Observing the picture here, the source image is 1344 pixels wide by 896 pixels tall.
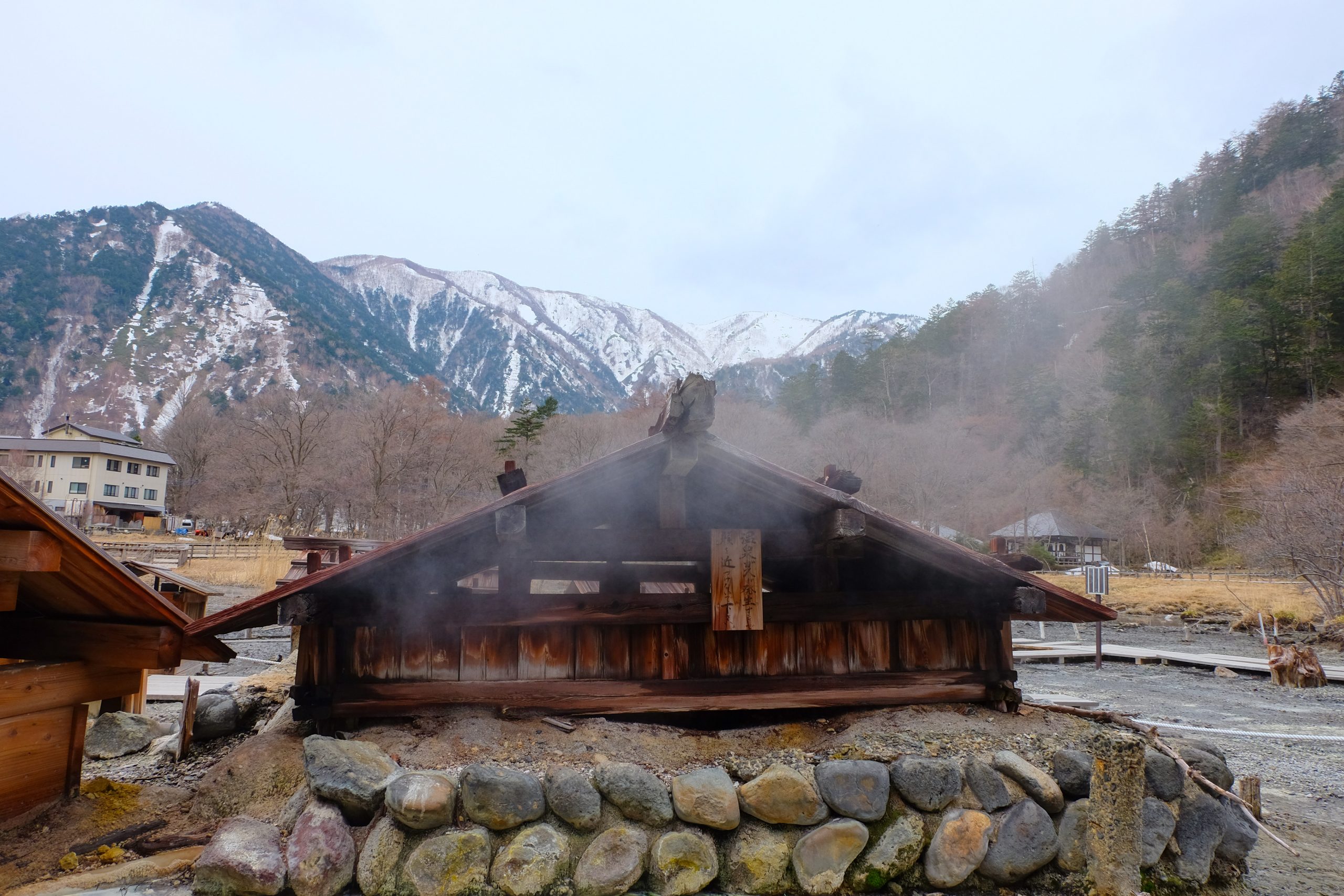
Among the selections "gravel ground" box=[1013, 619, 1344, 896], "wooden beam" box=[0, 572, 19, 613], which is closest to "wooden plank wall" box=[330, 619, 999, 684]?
"wooden beam" box=[0, 572, 19, 613]

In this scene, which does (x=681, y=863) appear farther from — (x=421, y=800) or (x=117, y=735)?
(x=117, y=735)

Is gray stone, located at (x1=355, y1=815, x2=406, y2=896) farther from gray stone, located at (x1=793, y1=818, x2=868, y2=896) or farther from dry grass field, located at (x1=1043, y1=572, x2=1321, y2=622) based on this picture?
dry grass field, located at (x1=1043, y1=572, x2=1321, y2=622)

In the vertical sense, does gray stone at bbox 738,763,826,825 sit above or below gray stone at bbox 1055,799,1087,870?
above

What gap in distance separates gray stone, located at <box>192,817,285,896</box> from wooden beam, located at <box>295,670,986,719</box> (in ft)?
3.93

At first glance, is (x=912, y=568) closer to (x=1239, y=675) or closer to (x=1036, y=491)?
(x=1239, y=675)

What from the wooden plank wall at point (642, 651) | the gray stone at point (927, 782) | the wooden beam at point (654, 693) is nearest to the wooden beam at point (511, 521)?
the wooden plank wall at point (642, 651)

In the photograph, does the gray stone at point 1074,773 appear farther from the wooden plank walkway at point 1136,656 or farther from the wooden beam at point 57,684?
the wooden plank walkway at point 1136,656

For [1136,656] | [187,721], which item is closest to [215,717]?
[187,721]

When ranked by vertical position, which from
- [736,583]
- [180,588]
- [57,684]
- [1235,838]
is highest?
[736,583]

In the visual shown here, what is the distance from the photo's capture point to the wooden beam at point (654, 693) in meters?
5.54

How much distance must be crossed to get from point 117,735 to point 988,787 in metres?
8.98

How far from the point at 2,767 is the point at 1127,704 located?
17.3 m

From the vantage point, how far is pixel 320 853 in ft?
14.0

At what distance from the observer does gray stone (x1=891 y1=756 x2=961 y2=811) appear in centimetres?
496
